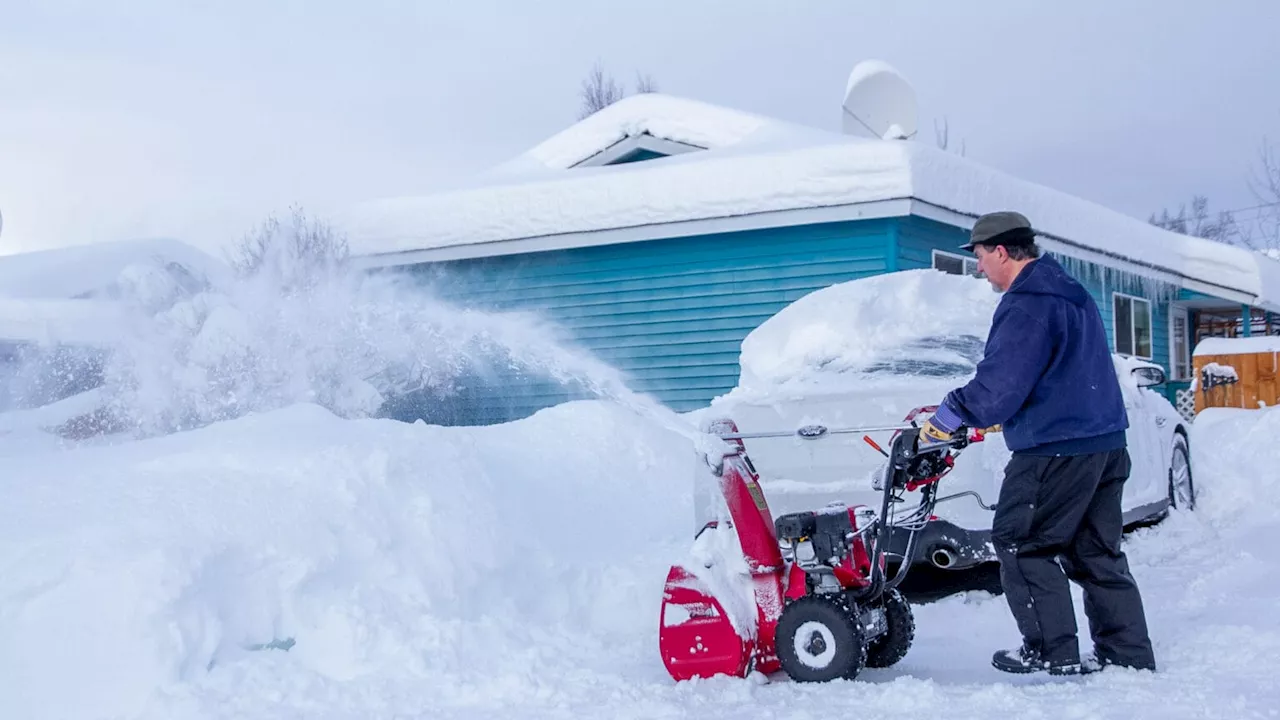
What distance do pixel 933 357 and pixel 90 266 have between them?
13566 millimetres

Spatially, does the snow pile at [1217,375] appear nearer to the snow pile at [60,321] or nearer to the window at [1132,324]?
the window at [1132,324]

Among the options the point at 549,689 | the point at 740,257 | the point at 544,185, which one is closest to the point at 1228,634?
the point at 549,689

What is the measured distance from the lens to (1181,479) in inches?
345

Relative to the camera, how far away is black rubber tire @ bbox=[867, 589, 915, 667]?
180 inches

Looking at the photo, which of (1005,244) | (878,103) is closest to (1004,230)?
(1005,244)

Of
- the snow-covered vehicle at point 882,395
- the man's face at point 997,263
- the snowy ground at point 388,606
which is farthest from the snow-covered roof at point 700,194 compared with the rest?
the man's face at point 997,263

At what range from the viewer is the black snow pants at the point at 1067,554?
4.23m

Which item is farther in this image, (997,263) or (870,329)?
(870,329)

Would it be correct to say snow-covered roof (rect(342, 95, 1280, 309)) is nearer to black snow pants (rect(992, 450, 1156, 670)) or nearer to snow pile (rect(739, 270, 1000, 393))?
snow pile (rect(739, 270, 1000, 393))

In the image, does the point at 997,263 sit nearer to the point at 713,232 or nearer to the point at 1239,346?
the point at 713,232

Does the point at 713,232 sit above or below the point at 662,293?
above

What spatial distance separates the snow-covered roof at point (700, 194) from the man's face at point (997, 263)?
7.30 meters

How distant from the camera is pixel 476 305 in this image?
1416 centimetres

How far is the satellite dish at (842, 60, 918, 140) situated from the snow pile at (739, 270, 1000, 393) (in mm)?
9139
